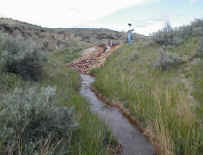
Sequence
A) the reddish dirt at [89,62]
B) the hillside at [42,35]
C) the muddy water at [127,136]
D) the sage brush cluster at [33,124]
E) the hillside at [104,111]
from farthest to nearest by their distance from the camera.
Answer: the hillside at [42,35], the reddish dirt at [89,62], the muddy water at [127,136], the hillside at [104,111], the sage brush cluster at [33,124]

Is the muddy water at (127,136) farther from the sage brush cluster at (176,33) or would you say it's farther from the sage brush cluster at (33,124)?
the sage brush cluster at (176,33)

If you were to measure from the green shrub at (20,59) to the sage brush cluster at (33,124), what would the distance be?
236 centimetres

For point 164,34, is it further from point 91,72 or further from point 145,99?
point 145,99

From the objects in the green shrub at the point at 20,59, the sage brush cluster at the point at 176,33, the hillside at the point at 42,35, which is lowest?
the green shrub at the point at 20,59

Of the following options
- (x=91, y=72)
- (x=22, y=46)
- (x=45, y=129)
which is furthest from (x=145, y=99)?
(x=91, y=72)

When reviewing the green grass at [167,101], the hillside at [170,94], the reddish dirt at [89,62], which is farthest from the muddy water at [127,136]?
the reddish dirt at [89,62]

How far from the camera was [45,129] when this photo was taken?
2.14 meters

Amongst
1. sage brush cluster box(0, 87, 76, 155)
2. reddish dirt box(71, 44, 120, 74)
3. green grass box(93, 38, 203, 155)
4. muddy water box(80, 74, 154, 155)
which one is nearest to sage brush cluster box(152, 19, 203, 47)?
green grass box(93, 38, 203, 155)

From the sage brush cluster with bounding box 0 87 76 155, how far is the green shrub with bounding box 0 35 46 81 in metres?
2.36

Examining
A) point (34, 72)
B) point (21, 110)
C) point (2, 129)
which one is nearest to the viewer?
point (2, 129)

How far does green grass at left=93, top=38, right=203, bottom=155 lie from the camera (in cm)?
242

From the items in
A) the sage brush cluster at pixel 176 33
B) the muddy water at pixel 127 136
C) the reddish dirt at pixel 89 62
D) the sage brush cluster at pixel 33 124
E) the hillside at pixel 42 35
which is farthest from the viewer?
the hillside at pixel 42 35

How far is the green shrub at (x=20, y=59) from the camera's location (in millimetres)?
4449

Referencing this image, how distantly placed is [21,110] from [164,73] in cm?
576
